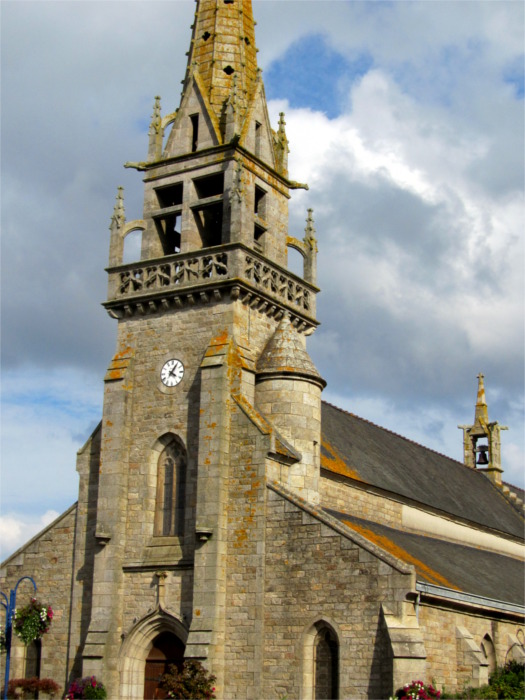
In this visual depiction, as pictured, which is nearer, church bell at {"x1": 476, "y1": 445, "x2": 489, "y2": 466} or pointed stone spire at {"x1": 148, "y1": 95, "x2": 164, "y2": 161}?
pointed stone spire at {"x1": 148, "y1": 95, "x2": 164, "y2": 161}

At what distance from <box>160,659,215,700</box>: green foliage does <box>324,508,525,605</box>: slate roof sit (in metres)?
5.37

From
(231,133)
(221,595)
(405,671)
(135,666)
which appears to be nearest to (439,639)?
(405,671)

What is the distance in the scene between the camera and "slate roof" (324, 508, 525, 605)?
1112 inches

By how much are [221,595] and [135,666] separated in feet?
11.0

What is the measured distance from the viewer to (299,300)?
31.1m

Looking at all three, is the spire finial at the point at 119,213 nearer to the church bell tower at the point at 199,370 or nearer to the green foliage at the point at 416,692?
the church bell tower at the point at 199,370

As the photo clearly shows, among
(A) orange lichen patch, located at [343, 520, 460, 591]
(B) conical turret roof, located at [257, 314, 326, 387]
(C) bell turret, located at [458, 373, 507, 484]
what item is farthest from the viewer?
(C) bell turret, located at [458, 373, 507, 484]

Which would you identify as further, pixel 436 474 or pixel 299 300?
pixel 436 474

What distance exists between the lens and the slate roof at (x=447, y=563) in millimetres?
28234

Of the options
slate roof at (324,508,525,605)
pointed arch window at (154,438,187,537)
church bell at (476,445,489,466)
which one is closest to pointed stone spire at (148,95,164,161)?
pointed arch window at (154,438,187,537)

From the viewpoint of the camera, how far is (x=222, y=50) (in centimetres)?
Answer: 3209

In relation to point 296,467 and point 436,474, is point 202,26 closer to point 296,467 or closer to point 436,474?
point 296,467

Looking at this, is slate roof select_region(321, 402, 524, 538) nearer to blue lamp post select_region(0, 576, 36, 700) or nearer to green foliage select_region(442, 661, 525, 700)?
green foliage select_region(442, 661, 525, 700)

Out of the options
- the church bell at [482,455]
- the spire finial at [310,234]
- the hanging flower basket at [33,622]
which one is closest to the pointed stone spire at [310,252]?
the spire finial at [310,234]
